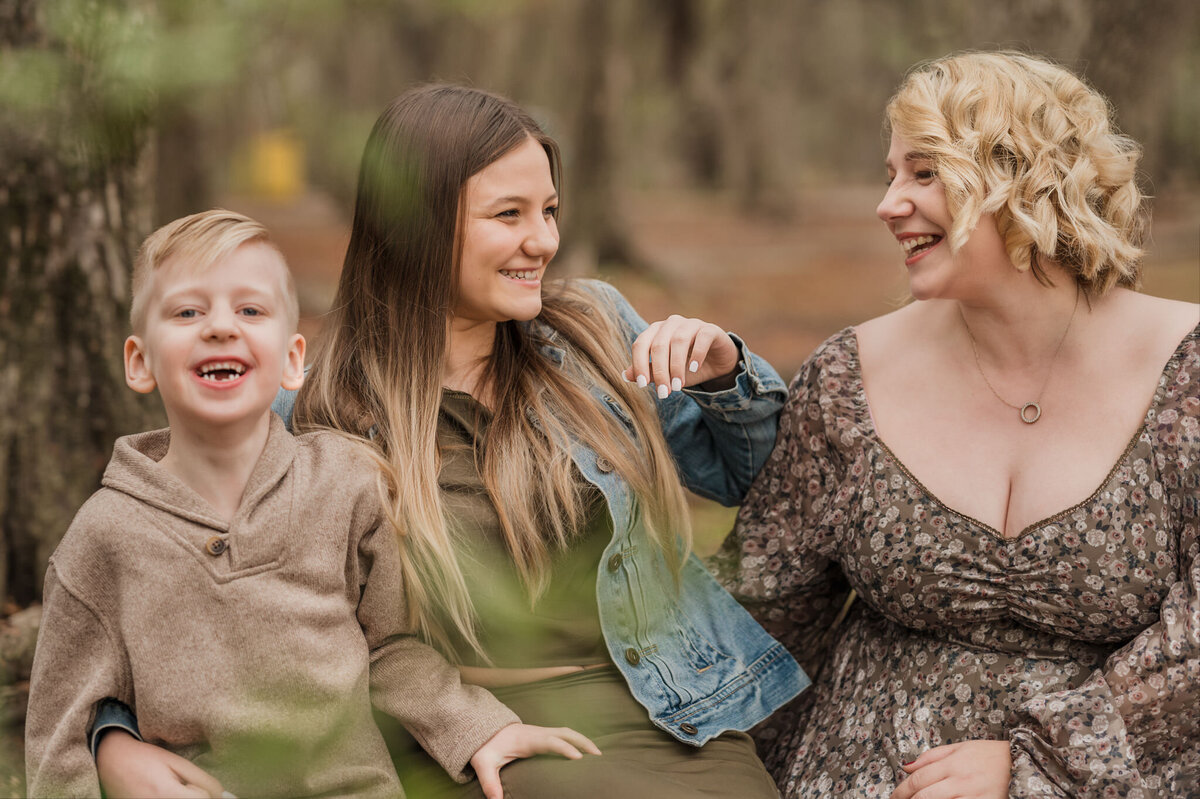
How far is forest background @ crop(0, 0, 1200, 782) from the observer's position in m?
1.98

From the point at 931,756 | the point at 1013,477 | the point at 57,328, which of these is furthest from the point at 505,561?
the point at 57,328

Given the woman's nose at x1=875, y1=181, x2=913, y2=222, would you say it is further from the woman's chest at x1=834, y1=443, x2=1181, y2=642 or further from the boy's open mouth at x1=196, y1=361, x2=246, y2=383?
the boy's open mouth at x1=196, y1=361, x2=246, y2=383

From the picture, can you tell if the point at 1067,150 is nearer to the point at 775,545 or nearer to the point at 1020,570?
the point at 1020,570

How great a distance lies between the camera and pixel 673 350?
241 centimetres

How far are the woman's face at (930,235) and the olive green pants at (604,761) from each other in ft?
3.43

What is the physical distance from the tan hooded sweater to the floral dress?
41.8 inches

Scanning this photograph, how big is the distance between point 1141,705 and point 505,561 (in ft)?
4.11

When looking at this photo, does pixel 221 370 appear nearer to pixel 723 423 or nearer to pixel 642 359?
pixel 642 359

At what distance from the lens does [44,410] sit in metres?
3.11

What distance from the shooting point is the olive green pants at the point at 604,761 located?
221 centimetres

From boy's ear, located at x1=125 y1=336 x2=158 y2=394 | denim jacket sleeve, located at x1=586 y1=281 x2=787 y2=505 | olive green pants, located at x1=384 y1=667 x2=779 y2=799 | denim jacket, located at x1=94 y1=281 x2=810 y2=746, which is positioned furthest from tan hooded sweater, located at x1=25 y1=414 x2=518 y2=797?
denim jacket sleeve, located at x1=586 y1=281 x2=787 y2=505

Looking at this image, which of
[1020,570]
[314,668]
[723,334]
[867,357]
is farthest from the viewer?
[867,357]

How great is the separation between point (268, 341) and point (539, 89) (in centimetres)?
1406

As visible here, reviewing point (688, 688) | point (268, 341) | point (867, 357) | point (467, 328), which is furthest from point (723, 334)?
point (268, 341)
